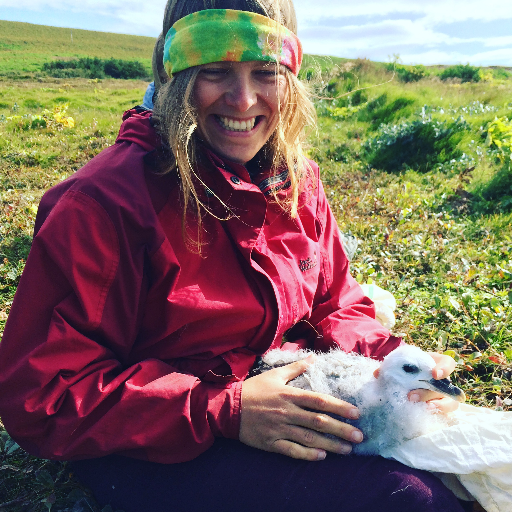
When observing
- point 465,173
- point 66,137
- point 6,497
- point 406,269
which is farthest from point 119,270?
point 66,137

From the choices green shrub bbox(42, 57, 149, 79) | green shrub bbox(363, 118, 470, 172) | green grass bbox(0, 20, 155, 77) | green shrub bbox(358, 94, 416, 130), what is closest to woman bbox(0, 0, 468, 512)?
green shrub bbox(363, 118, 470, 172)

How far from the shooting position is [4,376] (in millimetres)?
1637

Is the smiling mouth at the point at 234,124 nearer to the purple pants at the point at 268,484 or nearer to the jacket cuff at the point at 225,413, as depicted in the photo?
the jacket cuff at the point at 225,413

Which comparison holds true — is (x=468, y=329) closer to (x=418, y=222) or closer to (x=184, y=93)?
(x=418, y=222)

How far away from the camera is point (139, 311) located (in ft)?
6.24

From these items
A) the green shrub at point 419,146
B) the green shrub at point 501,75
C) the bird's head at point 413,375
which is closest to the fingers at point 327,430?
the bird's head at point 413,375

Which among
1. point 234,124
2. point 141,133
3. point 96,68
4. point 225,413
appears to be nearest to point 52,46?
point 96,68

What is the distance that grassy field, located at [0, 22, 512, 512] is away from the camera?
2.98 meters

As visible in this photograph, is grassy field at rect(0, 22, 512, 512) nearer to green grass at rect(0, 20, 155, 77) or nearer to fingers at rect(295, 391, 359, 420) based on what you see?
fingers at rect(295, 391, 359, 420)

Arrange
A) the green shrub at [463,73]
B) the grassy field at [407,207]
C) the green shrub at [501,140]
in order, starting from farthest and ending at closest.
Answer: the green shrub at [463,73] → the green shrub at [501,140] → the grassy field at [407,207]

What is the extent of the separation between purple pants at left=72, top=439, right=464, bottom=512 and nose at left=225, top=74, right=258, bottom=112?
4.87 ft

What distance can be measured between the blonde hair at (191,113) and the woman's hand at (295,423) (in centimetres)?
74

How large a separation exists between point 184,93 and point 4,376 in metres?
1.37

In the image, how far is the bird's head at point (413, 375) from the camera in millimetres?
1849
